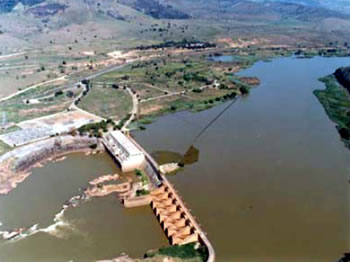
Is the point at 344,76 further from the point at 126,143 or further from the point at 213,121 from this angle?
the point at 126,143

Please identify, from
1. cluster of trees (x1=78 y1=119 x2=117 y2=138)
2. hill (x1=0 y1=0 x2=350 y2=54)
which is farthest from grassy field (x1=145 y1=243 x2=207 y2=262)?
hill (x1=0 y1=0 x2=350 y2=54)

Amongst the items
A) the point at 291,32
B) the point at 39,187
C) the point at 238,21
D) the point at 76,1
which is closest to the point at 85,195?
the point at 39,187

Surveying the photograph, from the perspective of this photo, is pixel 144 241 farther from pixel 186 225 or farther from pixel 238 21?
pixel 238 21

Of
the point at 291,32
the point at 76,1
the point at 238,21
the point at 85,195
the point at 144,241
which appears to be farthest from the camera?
the point at 238,21

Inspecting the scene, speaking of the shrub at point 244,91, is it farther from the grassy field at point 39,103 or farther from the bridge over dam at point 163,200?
the grassy field at point 39,103

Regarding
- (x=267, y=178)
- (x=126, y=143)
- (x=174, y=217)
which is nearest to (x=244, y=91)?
(x=126, y=143)

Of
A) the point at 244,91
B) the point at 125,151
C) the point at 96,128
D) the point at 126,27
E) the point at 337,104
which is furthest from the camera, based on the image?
the point at 126,27

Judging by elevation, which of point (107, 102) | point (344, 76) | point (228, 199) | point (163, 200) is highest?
point (344, 76)

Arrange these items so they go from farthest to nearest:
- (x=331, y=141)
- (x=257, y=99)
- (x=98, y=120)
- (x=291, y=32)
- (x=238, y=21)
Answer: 1. (x=238, y=21)
2. (x=291, y=32)
3. (x=257, y=99)
4. (x=98, y=120)
5. (x=331, y=141)
